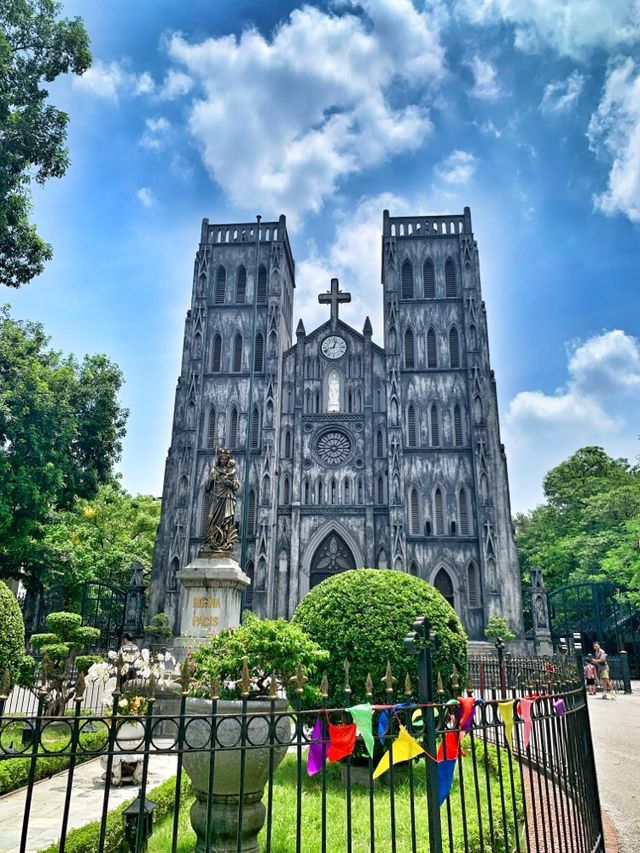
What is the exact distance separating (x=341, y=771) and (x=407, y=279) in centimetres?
2926

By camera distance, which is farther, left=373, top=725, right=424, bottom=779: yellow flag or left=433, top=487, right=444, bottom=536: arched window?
left=433, top=487, right=444, bottom=536: arched window

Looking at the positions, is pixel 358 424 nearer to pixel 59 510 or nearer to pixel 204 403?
pixel 204 403

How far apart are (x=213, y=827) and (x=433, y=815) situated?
1735 mm

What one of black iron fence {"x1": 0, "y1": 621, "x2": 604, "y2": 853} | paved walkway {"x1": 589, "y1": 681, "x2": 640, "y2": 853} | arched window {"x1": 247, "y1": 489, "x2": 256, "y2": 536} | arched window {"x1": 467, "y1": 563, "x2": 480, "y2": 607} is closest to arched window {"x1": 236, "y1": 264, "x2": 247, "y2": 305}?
arched window {"x1": 247, "y1": 489, "x2": 256, "y2": 536}

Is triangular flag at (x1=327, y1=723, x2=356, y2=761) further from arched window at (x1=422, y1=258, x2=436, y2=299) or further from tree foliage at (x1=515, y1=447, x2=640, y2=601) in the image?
arched window at (x1=422, y1=258, x2=436, y2=299)

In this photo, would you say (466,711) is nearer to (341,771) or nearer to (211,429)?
(341,771)

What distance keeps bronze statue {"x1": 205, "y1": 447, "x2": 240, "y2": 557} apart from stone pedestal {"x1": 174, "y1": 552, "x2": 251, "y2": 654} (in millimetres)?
577

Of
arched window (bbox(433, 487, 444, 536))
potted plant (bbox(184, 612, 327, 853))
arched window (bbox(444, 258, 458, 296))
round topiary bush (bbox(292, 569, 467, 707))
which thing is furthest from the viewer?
arched window (bbox(444, 258, 458, 296))

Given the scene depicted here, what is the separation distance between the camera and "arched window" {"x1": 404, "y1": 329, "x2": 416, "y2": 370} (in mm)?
31703

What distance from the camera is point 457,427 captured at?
3044cm

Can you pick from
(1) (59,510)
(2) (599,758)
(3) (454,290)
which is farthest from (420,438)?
(2) (599,758)

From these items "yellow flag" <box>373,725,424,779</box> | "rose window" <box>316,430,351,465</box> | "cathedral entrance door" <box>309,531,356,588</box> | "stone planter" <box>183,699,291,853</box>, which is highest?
"rose window" <box>316,430,351,465</box>

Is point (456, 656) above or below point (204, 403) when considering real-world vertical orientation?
below

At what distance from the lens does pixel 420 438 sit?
30.3 metres
